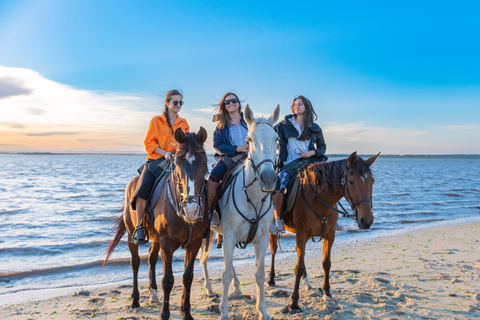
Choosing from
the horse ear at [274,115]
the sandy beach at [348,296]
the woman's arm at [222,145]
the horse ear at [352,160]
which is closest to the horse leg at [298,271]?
the sandy beach at [348,296]

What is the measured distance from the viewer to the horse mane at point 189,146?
383cm

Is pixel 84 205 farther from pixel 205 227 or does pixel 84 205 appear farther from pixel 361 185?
pixel 361 185

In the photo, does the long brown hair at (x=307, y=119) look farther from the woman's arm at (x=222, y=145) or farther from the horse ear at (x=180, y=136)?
the horse ear at (x=180, y=136)

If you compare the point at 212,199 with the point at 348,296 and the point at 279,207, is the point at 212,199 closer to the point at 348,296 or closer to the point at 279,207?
the point at 279,207

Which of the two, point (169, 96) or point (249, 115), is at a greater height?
point (169, 96)

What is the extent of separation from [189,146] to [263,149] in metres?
0.92

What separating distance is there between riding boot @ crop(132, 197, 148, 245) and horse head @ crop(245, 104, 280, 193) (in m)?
1.87

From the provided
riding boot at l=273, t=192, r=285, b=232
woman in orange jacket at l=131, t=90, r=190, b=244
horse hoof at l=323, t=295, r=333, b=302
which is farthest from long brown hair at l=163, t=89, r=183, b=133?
horse hoof at l=323, t=295, r=333, b=302

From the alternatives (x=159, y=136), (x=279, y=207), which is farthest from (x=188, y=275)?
(x=159, y=136)

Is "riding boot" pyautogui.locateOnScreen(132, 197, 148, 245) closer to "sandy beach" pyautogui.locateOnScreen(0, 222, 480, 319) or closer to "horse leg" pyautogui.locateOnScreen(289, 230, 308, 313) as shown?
"sandy beach" pyautogui.locateOnScreen(0, 222, 480, 319)

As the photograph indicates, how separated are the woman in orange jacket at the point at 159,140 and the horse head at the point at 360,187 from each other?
2.62 metres

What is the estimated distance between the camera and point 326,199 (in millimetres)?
4984

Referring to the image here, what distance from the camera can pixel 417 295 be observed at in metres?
5.24

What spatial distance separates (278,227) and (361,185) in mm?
1573
